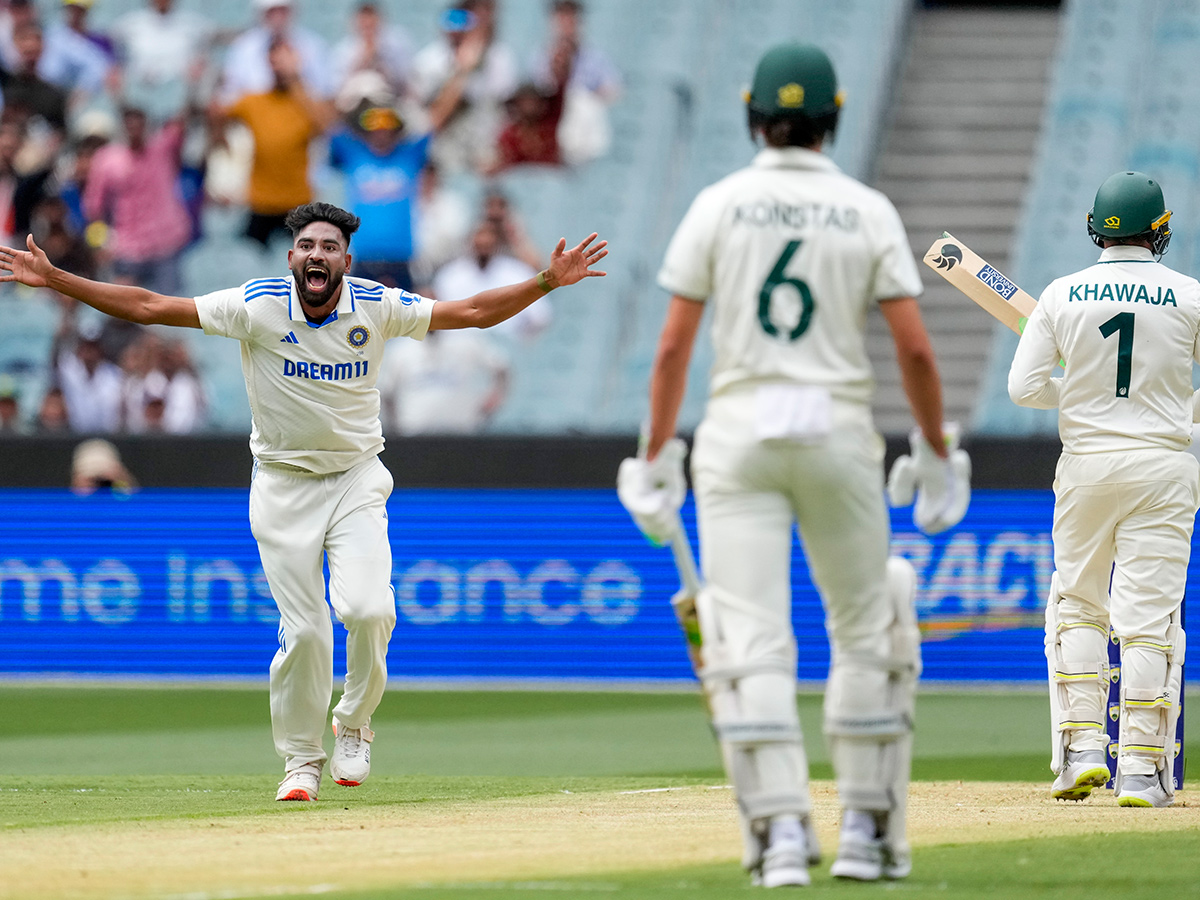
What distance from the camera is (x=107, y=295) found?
7340 millimetres

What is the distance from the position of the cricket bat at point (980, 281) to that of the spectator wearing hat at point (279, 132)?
10639 millimetres

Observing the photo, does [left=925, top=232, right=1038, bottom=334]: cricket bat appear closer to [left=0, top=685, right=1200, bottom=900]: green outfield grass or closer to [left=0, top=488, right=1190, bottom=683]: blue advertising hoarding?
[left=0, top=685, right=1200, bottom=900]: green outfield grass

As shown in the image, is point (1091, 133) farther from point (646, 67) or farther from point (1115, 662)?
point (1115, 662)

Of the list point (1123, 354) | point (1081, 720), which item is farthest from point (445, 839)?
point (1123, 354)

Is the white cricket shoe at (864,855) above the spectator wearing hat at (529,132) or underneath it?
underneath

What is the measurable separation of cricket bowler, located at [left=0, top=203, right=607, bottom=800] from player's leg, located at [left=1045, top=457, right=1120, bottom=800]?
2.02 meters

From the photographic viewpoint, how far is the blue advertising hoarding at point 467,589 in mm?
13500

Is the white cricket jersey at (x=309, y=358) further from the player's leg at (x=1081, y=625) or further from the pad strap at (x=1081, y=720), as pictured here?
the pad strap at (x=1081, y=720)

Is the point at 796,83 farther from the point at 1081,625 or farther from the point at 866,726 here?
the point at 1081,625

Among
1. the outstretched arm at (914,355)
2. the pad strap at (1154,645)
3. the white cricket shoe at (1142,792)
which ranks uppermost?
the outstretched arm at (914,355)

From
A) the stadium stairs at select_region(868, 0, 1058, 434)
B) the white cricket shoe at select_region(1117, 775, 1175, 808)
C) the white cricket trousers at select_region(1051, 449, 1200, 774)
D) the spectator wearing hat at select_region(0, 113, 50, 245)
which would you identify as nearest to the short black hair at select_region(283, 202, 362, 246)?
Result: the white cricket trousers at select_region(1051, 449, 1200, 774)

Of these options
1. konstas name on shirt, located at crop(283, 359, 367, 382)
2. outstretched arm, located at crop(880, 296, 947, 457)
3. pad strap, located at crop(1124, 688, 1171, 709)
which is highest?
outstretched arm, located at crop(880, 296, 947, 457)

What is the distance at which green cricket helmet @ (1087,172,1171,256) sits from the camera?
7.45 m

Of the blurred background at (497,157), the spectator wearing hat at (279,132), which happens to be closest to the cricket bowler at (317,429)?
the blurred background at (497,157)
